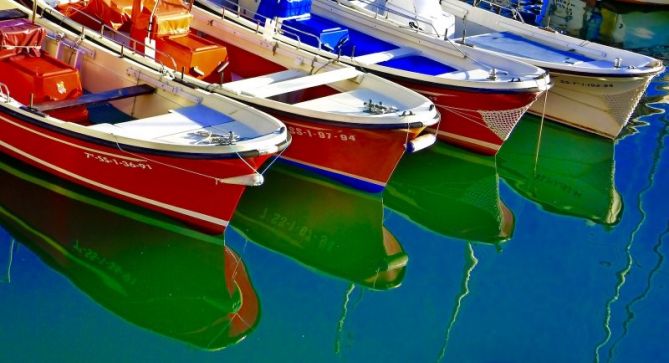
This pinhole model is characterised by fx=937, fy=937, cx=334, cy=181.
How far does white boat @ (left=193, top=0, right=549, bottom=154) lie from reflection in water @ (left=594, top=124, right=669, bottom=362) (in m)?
2.29

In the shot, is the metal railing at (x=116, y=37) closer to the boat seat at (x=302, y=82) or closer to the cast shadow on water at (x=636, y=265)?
the boat seat at (x=302, y=82)

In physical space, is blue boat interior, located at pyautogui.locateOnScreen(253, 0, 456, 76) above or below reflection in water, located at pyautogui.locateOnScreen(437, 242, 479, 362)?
above

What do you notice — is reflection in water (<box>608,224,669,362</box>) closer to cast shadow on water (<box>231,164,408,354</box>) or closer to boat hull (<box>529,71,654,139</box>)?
cast shadow on water (<box>231,164,408,354</box>)

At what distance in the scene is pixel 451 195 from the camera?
535 inches

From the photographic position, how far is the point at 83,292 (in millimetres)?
10125

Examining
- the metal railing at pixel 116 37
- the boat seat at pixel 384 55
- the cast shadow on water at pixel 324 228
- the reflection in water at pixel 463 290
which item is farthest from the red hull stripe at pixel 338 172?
the metal railing at pixel 116 37

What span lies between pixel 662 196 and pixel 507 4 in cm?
884

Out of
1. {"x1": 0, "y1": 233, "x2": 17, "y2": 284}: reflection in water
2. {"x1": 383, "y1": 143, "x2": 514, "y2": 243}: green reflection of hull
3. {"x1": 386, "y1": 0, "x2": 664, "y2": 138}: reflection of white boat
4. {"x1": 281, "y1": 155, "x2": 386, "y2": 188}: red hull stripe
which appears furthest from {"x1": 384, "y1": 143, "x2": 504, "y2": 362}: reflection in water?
{"x1": 0, "y1": 233, "x2": 17, "y2": 284}: reflection in water

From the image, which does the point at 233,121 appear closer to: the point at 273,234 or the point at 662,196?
the point at 273,234

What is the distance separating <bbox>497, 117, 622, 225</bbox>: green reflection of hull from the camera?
45.1ft

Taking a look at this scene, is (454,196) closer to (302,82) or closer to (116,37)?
(302,82)

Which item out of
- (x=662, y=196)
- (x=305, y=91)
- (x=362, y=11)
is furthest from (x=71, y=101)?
(x=662, y=196)

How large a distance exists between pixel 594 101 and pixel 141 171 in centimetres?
816

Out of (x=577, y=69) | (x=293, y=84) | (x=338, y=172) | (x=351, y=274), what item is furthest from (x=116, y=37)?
(x=577, y=69)
